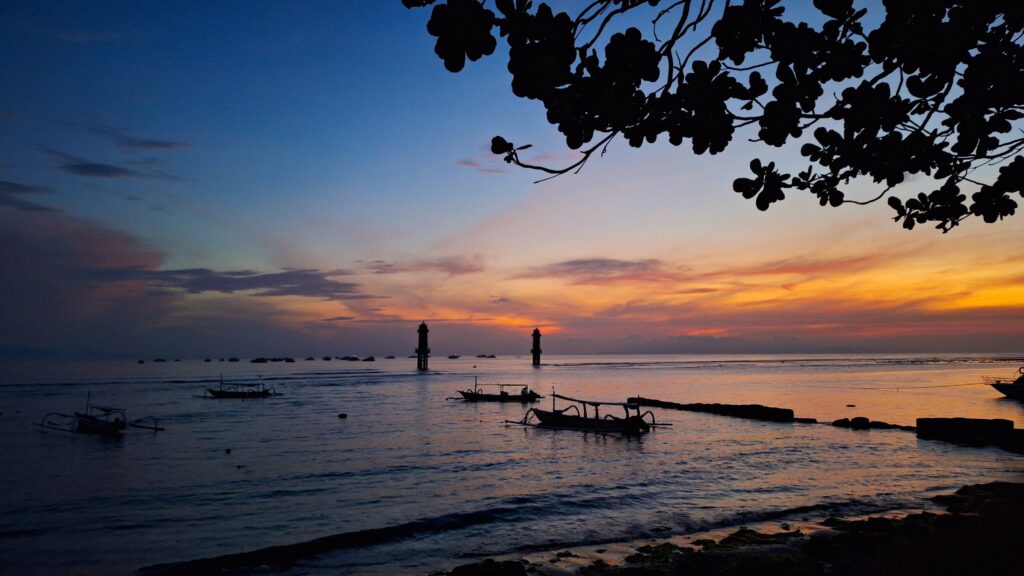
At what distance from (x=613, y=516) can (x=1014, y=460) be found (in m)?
19.1

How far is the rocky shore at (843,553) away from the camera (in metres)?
11.2

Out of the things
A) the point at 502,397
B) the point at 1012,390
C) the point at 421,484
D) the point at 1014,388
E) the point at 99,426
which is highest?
the point at 1014,388

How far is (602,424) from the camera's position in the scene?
118ft

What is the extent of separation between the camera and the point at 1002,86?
368 centimetres

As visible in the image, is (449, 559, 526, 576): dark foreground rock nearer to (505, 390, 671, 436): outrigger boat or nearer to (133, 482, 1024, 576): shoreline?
(133, 482, 1024, 576): shoreline

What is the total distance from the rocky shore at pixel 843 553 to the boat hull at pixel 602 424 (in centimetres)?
1949

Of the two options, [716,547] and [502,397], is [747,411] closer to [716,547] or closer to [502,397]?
[502,397]

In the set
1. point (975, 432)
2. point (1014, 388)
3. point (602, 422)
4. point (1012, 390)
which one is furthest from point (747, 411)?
point (1012, 390)

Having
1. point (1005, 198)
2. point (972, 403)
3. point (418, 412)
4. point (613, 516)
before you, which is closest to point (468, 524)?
point (613, 516)

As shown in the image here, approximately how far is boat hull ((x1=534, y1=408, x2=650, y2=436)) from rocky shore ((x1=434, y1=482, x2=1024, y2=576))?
19.5 meters

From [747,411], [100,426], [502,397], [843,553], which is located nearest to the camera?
[843,553]

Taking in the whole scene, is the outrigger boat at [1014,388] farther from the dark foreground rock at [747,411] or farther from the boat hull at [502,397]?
the boat hull at [502,397]

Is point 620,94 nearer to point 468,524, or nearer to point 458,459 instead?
point 468,524

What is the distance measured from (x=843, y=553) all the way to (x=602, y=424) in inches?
927
